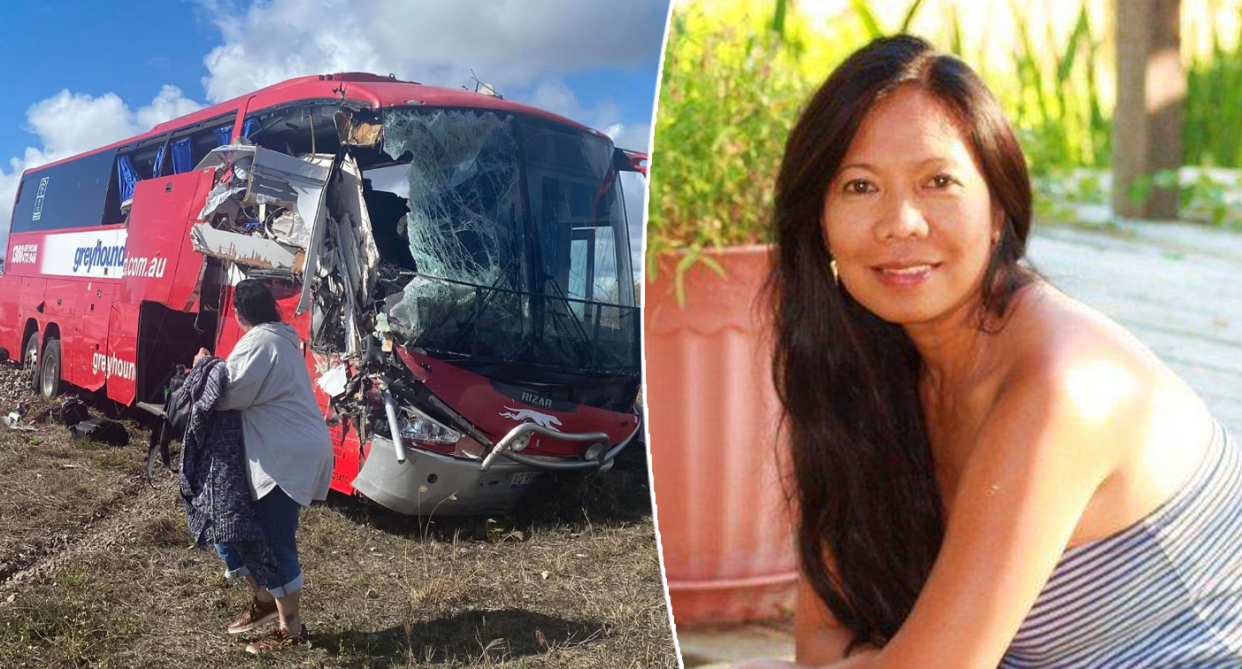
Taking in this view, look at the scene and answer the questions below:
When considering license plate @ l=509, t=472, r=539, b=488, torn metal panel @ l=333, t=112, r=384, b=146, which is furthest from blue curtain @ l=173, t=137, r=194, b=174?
license plate @ l=509, t=472, r=539, b=488

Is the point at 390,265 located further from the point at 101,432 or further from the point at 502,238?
the point at 101,432

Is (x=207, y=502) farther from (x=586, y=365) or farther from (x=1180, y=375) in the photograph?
(x=1180, y=375)

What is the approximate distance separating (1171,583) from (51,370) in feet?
4.80

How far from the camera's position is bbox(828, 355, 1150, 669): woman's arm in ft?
3.02

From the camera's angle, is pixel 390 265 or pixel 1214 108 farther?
pixel 390 265

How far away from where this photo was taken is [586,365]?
130 cm

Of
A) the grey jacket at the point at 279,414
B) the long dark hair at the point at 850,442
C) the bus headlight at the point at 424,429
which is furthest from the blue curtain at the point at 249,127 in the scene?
the long dark hair at the point at 850,442

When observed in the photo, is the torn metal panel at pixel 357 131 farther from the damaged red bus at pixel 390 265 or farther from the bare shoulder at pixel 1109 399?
the bare shoulder at pixel 1109 399

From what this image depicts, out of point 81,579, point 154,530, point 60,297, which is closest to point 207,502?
point 154,530

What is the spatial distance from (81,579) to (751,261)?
99cm

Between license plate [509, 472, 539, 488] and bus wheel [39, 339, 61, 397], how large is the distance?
0.66 metres

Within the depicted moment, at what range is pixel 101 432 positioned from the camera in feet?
4.56

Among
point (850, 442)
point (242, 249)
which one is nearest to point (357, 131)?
point (242, 249)

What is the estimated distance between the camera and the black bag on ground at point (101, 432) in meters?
1.37
